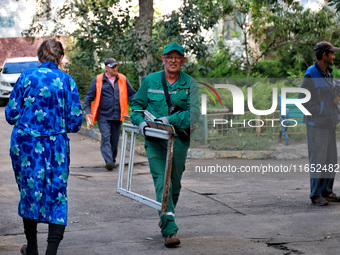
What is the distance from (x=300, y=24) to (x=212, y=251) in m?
13.7

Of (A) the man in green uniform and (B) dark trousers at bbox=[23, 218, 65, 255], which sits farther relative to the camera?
(A) the man in green uniform

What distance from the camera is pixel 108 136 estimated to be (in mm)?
11445

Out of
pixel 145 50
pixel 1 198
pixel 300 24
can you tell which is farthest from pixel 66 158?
pixel 300 24

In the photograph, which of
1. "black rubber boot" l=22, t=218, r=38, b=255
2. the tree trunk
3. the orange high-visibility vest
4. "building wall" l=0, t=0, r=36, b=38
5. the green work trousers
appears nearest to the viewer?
"black rubber boot" l=22, t=218, r=38, b=255

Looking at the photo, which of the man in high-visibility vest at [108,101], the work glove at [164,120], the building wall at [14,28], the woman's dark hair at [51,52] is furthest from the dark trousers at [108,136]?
the building wall at [14,28]

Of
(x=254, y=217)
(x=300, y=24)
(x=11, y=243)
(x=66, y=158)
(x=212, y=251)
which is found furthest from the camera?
(x=300, y=24)

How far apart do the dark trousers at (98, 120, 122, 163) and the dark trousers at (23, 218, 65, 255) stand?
593 cm

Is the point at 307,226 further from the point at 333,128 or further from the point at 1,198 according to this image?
the point at 1,198

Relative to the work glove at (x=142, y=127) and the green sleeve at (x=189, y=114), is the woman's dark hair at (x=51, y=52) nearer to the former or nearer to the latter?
the work glove at (x=142, y=127)

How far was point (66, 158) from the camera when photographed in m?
5.45

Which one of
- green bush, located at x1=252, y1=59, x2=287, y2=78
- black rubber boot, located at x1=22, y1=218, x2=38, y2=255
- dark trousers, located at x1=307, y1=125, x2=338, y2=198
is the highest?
green bush, located at x1=252, y1=59, x2=287, y2=78

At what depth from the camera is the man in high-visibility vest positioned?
1135 cm

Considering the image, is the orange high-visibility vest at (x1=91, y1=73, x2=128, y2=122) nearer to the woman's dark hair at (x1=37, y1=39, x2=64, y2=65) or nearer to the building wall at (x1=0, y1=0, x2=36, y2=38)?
the woman's dark hair at (x1=37, y1=39, x2=64, y2=65)

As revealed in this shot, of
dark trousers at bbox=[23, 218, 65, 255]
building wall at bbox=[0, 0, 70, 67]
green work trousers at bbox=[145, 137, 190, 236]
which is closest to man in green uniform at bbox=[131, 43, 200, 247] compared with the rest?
green work trousers at bbox=[145, 137, 190, 236]
